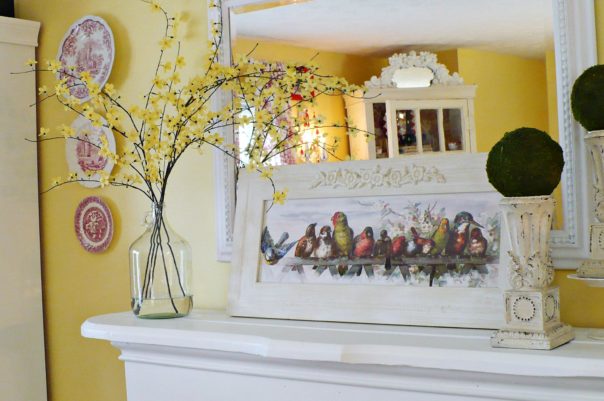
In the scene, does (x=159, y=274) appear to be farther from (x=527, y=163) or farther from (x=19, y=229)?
(x=527, y=163)

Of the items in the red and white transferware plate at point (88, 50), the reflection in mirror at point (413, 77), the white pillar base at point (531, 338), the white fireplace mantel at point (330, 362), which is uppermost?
the red and white transferware plate at point (88, 50)

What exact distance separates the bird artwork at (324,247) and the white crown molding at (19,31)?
1.36 meters

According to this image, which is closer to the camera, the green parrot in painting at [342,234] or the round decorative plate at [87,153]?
the green parrot in painting at [342,234]

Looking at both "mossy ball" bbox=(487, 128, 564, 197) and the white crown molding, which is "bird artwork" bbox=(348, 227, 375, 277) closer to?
"mossy ball" bbox=(487, 128, 564, 197)

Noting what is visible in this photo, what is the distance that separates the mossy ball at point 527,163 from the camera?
175 centimetres

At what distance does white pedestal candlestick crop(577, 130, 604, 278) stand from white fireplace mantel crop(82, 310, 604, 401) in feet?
0.50

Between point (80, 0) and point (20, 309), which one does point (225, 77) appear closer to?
point (80, 0)

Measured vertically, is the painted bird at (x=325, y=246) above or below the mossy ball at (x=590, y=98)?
below

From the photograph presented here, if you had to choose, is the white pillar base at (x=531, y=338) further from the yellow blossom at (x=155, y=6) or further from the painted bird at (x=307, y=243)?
the yellow blossom at (x=155, y=6)

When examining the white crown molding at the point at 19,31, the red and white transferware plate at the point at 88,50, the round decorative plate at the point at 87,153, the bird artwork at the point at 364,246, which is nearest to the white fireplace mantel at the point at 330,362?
the bird artwork at the point at 364,246

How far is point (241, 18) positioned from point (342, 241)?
75 centimetres

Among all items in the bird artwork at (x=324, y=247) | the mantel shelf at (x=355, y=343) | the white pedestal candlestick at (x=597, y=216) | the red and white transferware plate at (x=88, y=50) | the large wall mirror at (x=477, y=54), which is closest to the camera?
the mantel shelf at (x=355, y=343)

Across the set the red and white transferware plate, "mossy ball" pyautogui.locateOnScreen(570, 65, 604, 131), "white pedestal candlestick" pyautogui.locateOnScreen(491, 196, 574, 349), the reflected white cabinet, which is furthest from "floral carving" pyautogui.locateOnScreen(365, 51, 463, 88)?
the red and white transferware plate

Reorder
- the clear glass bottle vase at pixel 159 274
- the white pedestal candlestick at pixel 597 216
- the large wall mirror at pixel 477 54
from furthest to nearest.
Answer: the clear glass bottle vase at pixel 159 274, the large wall mirror at pixel 477 54, the white pedestal candlestick at pixel 597 216
